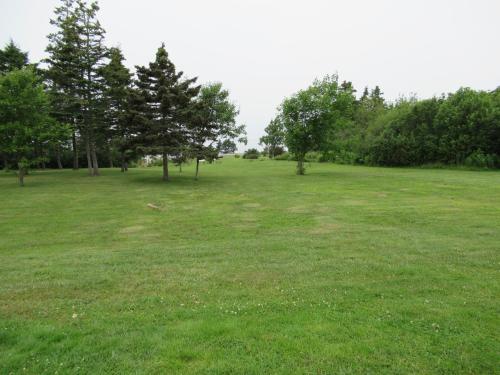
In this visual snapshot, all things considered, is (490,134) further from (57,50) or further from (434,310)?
(57,50)

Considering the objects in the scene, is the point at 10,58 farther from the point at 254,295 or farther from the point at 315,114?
the point at 254,295

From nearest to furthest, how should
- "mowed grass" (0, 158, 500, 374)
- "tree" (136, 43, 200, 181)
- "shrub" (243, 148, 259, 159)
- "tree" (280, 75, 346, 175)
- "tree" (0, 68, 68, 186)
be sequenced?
"mowed grass" (0, 158, 500, 374) → "tree" (0, 68, 68, 186) → "tree" (136, 43, 200, 181) → "tree" (280, 75, 346, 175) → "shrub" (243, 148, 259, 159)

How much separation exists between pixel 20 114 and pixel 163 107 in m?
8.61

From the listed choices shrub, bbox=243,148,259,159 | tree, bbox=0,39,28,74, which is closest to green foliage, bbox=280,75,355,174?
tree, bbox=0,39,28,74

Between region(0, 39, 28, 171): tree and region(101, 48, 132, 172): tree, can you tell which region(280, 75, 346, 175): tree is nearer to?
region(101, 48, 132, 172): tree

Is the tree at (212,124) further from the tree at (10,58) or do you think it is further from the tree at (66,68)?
the tree at (10,58)

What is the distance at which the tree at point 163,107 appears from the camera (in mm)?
20344

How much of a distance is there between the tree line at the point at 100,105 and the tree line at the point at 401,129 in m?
6.18

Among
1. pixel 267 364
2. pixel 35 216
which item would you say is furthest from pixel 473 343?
pixel 35 216

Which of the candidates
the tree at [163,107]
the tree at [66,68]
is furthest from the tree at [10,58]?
the tree at [163,107]

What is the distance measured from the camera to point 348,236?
7.79 meters

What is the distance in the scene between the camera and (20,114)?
1872 cm

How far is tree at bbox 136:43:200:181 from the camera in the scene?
2034 cm

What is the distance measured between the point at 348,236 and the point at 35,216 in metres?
11.0
